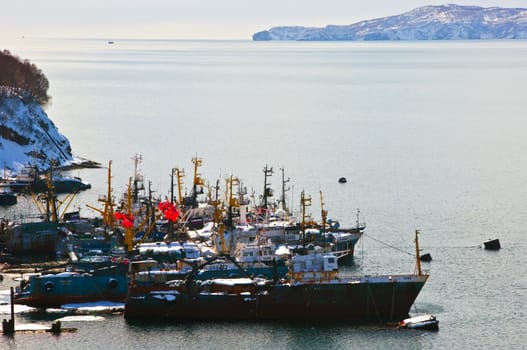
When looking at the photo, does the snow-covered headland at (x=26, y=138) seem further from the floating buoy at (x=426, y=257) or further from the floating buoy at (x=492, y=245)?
the floating buoy at (x=492, y=245)

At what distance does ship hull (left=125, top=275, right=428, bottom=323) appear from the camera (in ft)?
218

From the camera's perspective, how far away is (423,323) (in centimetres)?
6384

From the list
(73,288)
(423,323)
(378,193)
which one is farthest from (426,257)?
(378,193)

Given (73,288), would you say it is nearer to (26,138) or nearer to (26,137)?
(26,138)

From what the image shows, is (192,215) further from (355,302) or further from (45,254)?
(355,302)

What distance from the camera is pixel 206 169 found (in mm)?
130750

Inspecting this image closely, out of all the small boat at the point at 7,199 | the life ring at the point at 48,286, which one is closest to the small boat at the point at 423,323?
the life ring at the point at 48,286

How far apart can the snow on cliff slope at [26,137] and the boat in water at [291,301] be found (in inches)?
2231

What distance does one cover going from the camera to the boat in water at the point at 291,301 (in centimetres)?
6638

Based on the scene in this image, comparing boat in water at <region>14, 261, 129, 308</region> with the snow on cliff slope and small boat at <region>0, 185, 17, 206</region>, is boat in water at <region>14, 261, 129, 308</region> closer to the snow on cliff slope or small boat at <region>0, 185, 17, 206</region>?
small boat at <region>0, 185, 17, 206</region>

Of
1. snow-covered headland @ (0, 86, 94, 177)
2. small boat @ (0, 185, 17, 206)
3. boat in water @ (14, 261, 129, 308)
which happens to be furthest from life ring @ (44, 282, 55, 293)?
snow-covered headland @ (0, 86, 94, 177)

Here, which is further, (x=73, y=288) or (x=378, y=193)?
(x=378, y=193)

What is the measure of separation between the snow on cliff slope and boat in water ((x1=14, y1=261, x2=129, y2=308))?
169ft

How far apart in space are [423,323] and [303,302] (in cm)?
724
